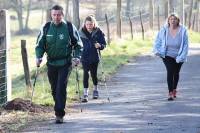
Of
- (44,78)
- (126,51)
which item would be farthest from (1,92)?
(126,51)

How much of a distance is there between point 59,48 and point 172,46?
356cm

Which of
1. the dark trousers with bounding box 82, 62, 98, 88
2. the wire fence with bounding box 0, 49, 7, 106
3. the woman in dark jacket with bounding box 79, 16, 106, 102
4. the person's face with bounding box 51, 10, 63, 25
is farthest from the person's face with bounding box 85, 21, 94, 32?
the person's face with bounding box 51, 10, 63, 25

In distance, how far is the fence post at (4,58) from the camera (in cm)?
1254

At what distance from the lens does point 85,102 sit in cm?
1353

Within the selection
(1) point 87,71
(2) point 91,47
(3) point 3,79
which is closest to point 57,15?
(3) point 3,79

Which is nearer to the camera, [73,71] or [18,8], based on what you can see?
[73,71]

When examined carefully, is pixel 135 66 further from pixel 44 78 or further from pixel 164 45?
pixel 164 45

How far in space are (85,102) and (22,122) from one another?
2838mm

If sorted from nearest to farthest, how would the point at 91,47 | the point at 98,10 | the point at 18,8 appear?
the point at 91,47, the point at 98,10, the point at 18,8

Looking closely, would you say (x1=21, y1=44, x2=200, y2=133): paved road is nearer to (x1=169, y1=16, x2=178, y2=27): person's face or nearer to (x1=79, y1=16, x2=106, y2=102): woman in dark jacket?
(x1=79, y1=16, x2=106, y2=102): woman in dark jacket

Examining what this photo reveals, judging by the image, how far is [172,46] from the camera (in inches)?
532

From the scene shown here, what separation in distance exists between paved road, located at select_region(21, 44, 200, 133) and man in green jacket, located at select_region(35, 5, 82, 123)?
0.55m

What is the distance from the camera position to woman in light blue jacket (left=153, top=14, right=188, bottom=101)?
1341 centimetres

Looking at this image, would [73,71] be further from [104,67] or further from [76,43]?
[76,43]
